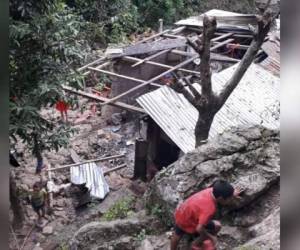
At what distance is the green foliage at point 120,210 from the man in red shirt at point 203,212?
1.78m

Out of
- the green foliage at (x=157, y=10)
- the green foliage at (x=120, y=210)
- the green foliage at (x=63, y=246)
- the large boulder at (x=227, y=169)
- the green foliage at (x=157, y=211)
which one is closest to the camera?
the large boulder at (x=227, y=169)

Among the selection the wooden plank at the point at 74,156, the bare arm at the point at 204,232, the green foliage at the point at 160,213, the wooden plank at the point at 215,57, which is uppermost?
the wooden plank at the point at 215,57

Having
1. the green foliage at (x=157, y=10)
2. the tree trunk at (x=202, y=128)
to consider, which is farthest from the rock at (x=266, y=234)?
the green foliage at (x=157, y=10)

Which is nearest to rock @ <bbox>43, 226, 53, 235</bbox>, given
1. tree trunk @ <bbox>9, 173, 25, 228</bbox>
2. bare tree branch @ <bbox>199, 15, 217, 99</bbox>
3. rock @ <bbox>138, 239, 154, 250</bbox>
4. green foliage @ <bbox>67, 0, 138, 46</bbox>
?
tree trunk @ <bbox>9, 173, 25, 228</bbox>

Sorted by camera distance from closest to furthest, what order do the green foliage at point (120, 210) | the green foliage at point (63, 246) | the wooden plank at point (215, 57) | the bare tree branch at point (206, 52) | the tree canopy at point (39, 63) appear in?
1. the tree canopy at point (39, 63)
2. the bare tree branch at point (206, 52)
3. the green foliage at point (63, 246)
4. the green foliage at point (120, 210)
5. the wooden plank at point (215, 57)

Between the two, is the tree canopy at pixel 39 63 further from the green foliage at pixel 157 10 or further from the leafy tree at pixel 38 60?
the green foliage at pixel 157 10

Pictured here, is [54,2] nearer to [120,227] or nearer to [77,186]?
[120,227]

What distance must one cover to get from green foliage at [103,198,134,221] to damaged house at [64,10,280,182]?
2.61 feet

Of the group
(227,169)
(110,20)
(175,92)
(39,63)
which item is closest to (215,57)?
(175,92)

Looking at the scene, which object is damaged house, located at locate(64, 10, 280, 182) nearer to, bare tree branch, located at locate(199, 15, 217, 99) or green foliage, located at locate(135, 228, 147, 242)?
bare tree branch, located at locate(199, 15, 217, 99)

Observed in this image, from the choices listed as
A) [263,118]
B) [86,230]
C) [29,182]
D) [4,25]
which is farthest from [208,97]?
[4,25]

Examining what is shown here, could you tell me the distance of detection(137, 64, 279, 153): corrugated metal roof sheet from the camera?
17.4ft

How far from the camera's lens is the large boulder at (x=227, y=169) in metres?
3.92

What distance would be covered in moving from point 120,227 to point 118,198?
1568 mm
